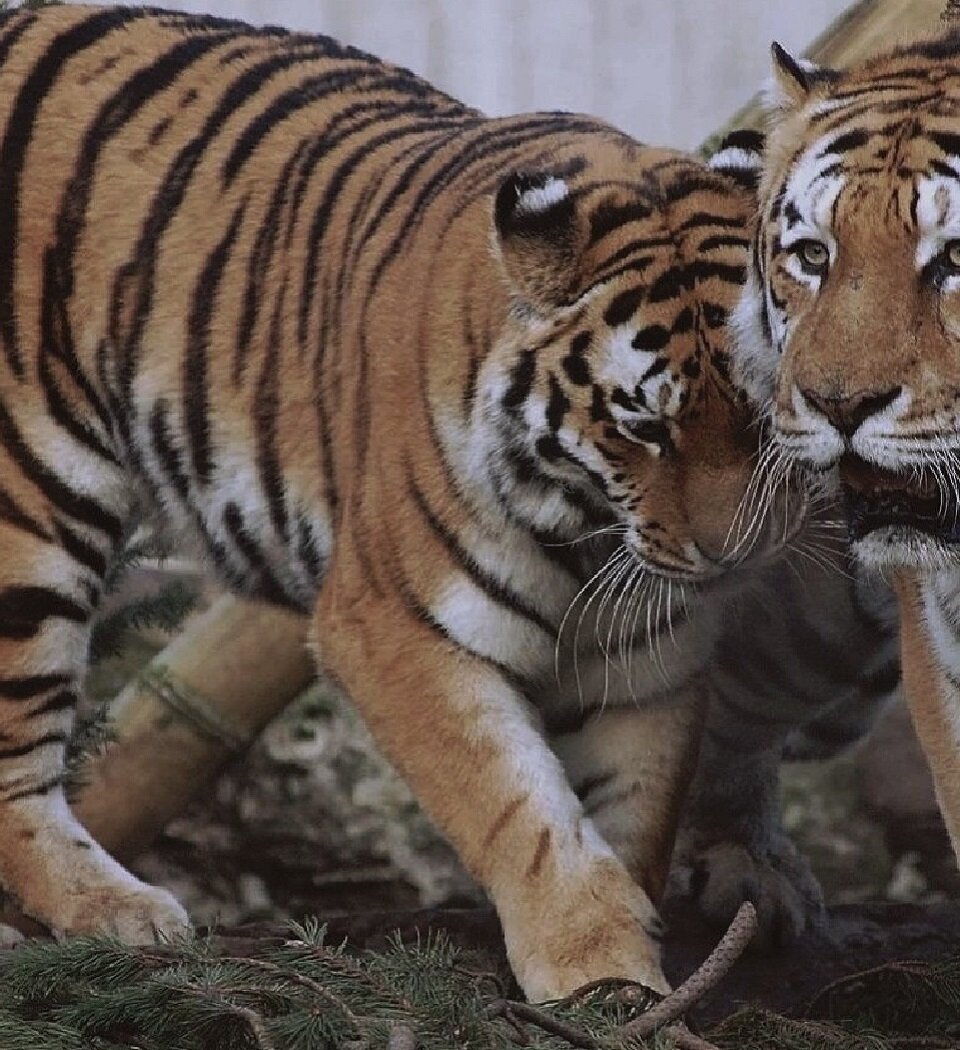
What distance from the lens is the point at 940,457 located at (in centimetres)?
212

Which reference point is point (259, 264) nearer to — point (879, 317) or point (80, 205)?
point (80, 205)

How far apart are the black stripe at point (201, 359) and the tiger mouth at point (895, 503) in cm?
106

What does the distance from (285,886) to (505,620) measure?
1938 millimetres

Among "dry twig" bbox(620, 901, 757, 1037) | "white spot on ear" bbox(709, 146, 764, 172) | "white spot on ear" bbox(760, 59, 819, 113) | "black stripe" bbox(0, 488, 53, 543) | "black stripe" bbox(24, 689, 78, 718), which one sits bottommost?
"black stripe" bbox(24, 689, 78, 718)

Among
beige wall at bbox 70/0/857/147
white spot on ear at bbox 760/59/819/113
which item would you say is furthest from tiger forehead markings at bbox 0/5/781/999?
beige wall at bbox 70/0/857/147

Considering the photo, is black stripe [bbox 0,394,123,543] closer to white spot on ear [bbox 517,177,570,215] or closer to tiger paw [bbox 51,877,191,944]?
tiger paw [bbox 51,877,191,944]

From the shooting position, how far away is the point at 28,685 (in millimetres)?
3066

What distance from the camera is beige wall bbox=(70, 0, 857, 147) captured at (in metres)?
4.76

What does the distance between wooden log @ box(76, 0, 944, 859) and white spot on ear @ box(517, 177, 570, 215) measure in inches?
41.0

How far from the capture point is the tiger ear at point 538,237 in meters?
2.55

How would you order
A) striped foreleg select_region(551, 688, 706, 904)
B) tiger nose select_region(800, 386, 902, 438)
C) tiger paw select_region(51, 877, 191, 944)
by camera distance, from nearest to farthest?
tiger nose select_region(800, 386, 902, 438) < striped foreleg select_region(551, 688, 706, 904) < tiger paw select_region(51, 877, 191, 944)

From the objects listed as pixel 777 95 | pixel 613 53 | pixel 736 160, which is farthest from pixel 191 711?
pixel 613 53

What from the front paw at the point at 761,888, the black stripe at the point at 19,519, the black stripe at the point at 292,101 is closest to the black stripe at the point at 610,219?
the black stripe at the point at 292,101

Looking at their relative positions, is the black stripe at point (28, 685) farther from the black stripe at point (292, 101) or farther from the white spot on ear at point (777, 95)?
the white spot on ear at point (777, 95)
